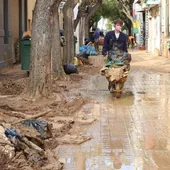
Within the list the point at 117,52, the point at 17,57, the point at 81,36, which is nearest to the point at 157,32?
the point at 81,36

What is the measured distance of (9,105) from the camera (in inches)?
353

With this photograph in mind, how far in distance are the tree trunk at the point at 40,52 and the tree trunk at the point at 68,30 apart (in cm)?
680

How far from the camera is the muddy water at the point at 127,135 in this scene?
585 centimetres

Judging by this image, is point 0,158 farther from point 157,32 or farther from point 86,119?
point 157,32

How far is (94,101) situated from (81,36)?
19.3m

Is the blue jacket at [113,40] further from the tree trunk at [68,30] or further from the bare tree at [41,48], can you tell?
the tree trunk at [68,30]

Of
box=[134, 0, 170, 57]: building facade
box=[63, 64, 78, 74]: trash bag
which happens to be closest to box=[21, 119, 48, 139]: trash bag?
box=[63, 64, 78, 74]: trash bag

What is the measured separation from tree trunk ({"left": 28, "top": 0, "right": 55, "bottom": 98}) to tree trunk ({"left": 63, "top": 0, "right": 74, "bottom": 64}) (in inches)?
268

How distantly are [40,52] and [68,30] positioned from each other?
7.33 metres

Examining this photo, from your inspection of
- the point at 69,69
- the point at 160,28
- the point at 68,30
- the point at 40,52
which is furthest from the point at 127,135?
the point at 160,28

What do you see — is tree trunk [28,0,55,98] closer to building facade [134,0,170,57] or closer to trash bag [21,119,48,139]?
trash bag [21,119,48,139]

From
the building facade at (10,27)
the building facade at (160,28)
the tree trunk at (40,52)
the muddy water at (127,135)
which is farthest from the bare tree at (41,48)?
the building facade at (160,28)

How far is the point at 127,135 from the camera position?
7281 mm

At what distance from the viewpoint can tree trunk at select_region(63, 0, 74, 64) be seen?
16719mm
